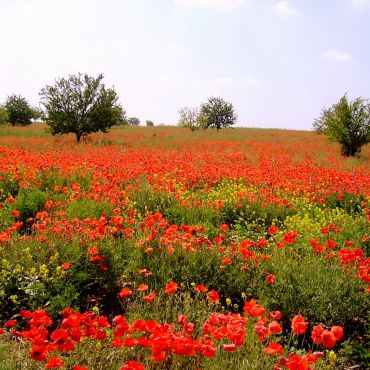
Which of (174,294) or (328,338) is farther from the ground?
(328,338)

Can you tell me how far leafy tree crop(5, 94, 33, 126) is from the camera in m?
39.0

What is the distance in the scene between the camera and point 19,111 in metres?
39.2

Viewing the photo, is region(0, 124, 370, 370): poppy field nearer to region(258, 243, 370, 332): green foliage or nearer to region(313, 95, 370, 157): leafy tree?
region(258, 243, 370, 332): green foliage

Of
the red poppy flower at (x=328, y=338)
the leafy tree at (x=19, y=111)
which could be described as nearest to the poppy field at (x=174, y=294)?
the red poppy flower at (x=328, y=338)

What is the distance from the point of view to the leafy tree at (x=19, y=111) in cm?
3897

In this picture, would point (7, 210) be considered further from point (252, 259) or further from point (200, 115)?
point (200, 115)

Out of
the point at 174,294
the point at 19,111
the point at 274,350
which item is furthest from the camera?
the point at 19,111

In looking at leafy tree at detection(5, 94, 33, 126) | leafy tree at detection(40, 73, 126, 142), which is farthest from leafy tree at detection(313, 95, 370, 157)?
Result: leafy tree at detection(5, 94, 33, 126)

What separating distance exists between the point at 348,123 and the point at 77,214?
59.2 ft

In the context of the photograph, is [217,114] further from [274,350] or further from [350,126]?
[274,350]

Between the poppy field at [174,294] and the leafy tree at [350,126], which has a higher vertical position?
the leafy tree at [350,126]

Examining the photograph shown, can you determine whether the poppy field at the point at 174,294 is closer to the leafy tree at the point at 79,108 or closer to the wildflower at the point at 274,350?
the wildflower at the point at 274,350

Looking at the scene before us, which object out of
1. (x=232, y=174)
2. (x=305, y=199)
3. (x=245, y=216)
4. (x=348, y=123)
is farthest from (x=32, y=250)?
(x=348, y=123)

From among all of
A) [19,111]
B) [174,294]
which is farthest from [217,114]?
[174,294]
